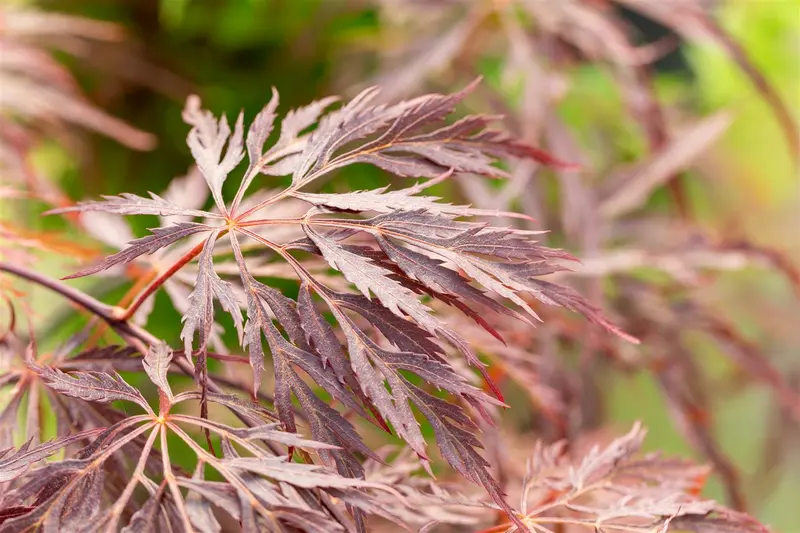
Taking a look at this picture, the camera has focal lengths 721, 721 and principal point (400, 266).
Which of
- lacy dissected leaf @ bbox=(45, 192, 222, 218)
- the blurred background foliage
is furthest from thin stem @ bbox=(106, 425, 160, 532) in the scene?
the blurred background foliage

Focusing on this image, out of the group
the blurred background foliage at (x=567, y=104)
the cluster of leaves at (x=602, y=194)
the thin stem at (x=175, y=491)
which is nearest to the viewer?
the thin stem at (x=175, y=491)

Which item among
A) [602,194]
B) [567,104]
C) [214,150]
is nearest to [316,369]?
[214,150]

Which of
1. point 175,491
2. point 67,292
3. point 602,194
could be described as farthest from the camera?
point 602,194

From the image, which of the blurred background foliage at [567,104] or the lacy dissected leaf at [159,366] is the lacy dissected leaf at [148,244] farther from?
A: the blurred background foliage at [567,104]

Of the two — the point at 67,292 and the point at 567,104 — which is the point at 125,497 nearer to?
the point at 67,292

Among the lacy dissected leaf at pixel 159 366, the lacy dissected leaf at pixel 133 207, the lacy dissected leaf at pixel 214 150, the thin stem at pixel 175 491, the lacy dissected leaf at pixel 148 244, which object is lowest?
the thin stem at pixel 175 491

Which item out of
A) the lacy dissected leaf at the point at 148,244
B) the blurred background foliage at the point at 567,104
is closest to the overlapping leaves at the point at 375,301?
the lacy dissected leaf at the point at 148,244
